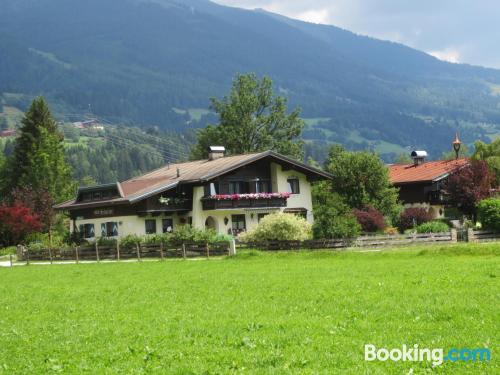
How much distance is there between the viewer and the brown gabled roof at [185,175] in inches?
2200

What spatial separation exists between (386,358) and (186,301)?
8.27 meters

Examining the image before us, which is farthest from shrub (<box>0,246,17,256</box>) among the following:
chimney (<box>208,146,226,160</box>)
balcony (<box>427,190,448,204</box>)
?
balcony (<box>427,190,448,204</box>)

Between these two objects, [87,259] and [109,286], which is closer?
[109,286]

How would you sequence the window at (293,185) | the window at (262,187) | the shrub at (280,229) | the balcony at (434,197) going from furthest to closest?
the balcony at (434,197)
the window at (293,185)
the window at (262,187)
the shrub at (280,229)

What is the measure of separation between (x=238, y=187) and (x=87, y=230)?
505 inches

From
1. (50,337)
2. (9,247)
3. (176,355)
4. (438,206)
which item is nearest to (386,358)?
(176,355)

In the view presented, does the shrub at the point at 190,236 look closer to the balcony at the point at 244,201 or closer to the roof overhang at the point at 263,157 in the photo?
the roof overhang at the point at 263,157

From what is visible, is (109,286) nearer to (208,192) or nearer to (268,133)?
(208,192)

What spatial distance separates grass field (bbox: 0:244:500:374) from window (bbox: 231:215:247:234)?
117ft

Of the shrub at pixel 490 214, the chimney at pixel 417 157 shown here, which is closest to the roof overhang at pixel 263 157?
the shrub at pixel 490 214

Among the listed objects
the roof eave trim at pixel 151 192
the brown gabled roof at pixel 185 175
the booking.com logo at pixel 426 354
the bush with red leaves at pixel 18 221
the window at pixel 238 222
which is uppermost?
the brown gabled roof at pixel 185 175

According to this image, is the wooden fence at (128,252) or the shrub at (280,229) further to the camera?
the shrub at (280,229)

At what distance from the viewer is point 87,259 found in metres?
46.9

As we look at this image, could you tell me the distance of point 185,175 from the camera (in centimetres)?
6006
